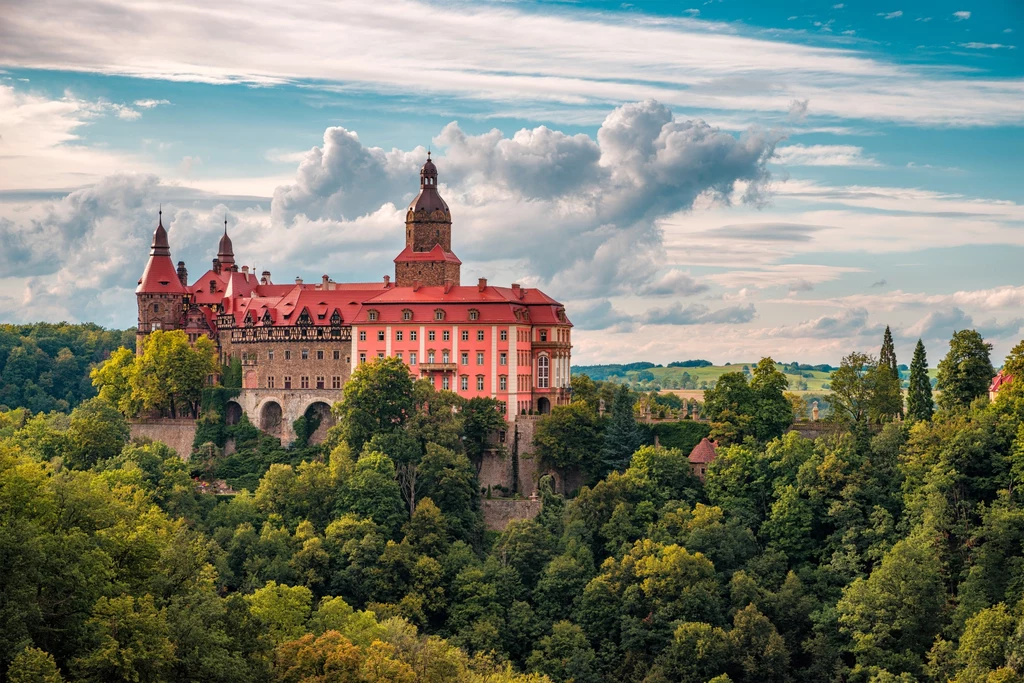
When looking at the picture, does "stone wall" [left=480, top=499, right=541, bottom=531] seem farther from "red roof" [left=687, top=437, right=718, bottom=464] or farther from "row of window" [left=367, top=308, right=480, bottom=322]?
"row of window" [left=367, top=308, right=480, bottom=322]

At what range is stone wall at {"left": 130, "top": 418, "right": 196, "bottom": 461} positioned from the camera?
88.9m

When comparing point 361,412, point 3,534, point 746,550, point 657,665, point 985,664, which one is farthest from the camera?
point 361,412

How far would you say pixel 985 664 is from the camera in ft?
207

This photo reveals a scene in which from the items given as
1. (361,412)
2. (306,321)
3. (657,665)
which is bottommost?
(657,665)

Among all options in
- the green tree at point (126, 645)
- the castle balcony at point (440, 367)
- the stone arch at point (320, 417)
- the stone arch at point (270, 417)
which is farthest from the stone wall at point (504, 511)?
the green tree at point (126, 645)

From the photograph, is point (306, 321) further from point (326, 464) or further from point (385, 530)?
point (385, 530)

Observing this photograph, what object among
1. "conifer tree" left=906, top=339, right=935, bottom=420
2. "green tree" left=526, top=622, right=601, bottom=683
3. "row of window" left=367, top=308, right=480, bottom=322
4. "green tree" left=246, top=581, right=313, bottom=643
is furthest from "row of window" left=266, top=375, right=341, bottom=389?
"conifer tree" left=906, top=339, right=935, bottom=420

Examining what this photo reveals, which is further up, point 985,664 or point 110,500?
point 110,500

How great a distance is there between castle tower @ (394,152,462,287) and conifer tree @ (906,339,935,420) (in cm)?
2665

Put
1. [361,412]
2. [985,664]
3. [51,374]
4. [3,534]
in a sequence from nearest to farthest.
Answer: [3,534]
[985,664]
[361,412]
[51,374]

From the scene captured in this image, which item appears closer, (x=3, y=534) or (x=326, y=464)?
(x=3, y=534)

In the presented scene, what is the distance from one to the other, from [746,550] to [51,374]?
74568 millimetres

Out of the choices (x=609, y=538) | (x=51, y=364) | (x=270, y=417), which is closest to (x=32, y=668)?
(x=609, y=538)

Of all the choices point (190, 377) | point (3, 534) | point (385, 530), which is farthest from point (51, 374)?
point (3, 534)
